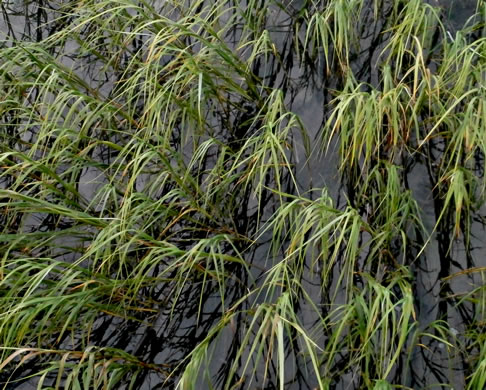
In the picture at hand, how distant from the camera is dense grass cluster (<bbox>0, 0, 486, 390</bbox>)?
2141 millimetres

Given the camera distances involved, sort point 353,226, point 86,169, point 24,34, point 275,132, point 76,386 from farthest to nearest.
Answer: point 24,34 → point 86,169 → point 275,132 → point 353,226 → point 76,386

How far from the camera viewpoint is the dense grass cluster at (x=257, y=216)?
2.14m

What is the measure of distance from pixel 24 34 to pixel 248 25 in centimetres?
104

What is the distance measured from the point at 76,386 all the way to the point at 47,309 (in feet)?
1.17

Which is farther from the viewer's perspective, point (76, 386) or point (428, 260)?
point (428, 260)

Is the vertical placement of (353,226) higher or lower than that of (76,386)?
higher

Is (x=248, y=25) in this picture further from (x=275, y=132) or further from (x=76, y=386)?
(x=76, y=386)

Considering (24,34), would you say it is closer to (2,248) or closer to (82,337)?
(2,248)

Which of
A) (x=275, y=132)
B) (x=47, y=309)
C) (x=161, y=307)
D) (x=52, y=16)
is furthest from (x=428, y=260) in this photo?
(x=52, y=16)

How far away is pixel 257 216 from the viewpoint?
2.52m

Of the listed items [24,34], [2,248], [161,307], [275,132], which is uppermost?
[24,34]

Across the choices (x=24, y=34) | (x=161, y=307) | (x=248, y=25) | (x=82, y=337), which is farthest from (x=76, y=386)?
(x=24, y=34)

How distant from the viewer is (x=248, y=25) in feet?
9.21

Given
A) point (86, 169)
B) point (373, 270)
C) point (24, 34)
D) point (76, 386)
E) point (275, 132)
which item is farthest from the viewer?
point (24, 34)
